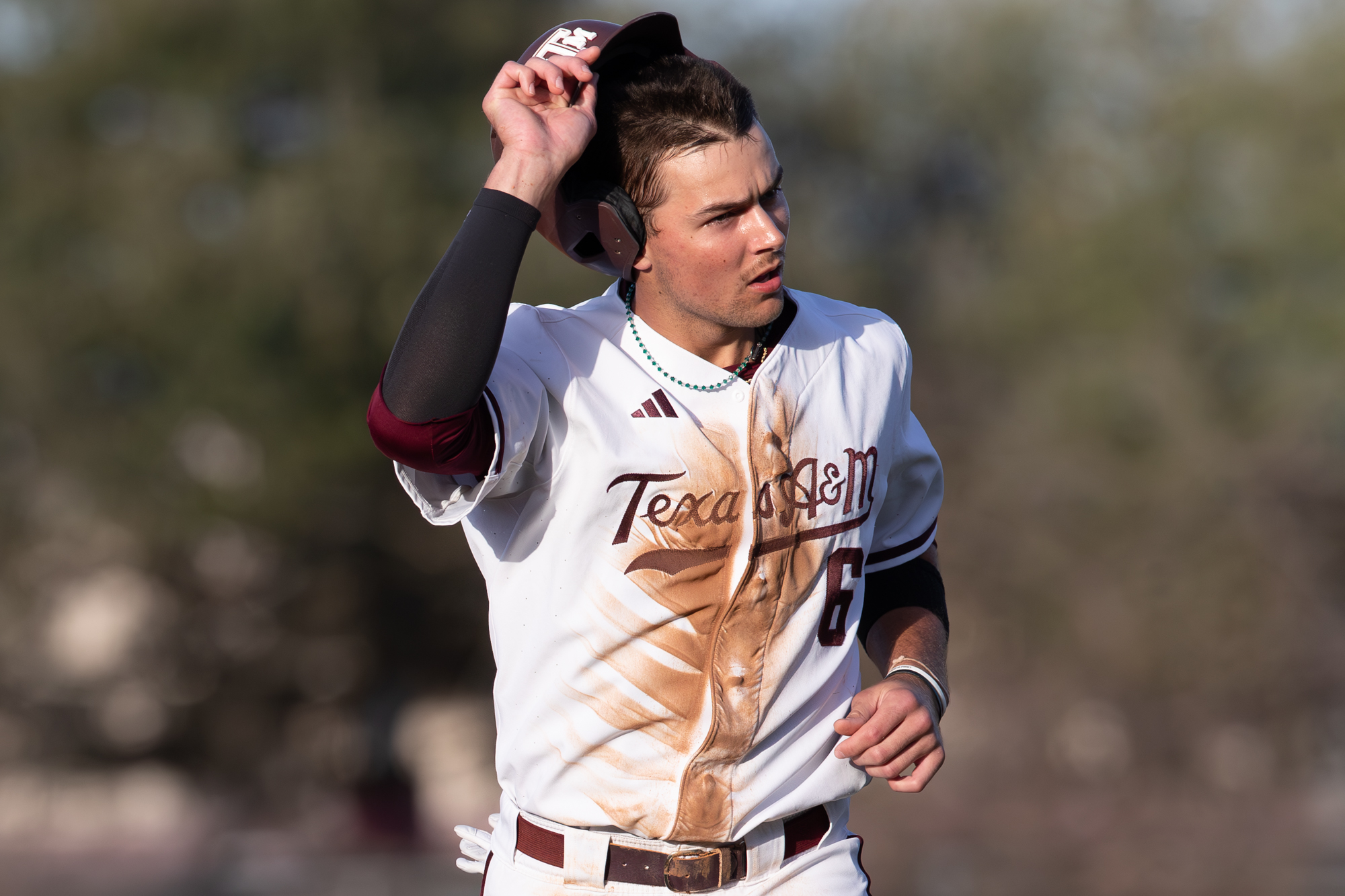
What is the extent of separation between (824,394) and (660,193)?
49 cm

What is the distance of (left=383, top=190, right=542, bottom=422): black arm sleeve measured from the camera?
2.27m

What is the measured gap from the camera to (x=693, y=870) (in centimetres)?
264

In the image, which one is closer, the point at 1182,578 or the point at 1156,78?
the point at 1182,578

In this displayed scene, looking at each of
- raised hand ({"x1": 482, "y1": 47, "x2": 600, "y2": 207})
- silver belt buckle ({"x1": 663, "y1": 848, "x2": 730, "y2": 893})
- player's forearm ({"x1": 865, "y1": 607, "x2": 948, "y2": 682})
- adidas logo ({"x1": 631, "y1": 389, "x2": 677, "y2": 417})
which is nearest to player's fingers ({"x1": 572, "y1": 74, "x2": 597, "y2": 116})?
raised hand ({"x1": 482, "y1": 47, "x2": 600, "y2": 207})

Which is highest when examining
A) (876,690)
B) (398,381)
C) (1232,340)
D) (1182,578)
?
(1232,340)

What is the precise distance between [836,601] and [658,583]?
381mm

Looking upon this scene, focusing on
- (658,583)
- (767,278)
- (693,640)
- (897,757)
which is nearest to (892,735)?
(897,757)

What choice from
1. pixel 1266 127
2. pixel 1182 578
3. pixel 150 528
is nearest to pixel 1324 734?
pixel 1182 578

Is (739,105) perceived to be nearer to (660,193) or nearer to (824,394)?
(660,193)

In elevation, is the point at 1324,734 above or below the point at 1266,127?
below

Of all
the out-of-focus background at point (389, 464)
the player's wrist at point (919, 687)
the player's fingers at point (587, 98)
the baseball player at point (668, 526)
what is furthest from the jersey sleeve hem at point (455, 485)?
the out-of-focus background at point (389, 464)

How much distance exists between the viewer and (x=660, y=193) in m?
2.76

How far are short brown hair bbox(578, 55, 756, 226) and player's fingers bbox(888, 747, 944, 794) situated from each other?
44.5 inches

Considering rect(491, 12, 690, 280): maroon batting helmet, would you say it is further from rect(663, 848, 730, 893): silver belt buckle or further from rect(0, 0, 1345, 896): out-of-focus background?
rect(0, 0, 1345, 896): out-of-focus background
